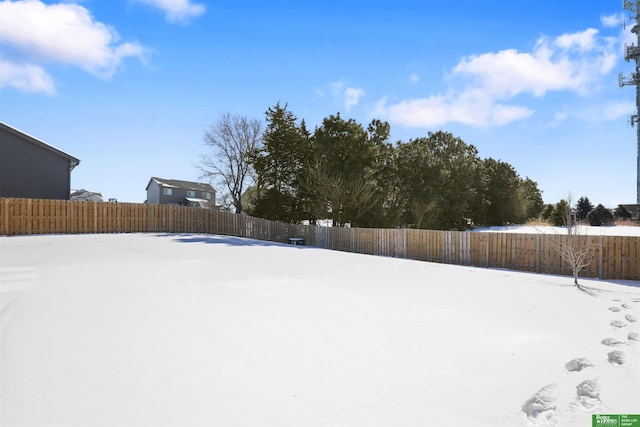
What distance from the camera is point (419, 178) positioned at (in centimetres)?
3152

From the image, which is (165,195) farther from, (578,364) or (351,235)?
(578,364)

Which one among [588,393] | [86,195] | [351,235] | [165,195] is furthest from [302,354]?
[86,195]

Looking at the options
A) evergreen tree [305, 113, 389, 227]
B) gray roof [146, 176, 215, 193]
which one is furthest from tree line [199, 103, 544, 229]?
gray roof [146, 176, 215, 193]

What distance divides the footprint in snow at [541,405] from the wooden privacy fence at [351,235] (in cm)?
1076

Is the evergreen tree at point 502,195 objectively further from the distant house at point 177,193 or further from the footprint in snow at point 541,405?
the footprint in snow at point 541,405

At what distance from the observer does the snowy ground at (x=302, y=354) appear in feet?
9.89

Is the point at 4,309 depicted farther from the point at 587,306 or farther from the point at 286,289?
the point at 587,306

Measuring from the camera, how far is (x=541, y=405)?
10.7 ft

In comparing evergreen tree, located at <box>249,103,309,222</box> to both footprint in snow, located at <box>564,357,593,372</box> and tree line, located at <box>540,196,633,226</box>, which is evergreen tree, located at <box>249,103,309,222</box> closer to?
footprint in snow, located at <box>564,357,593,372</box>

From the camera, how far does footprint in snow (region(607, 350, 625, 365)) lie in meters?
4.28
